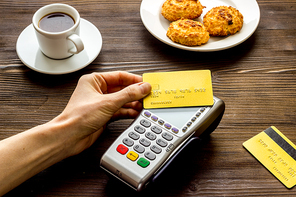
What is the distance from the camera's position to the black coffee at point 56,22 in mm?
805

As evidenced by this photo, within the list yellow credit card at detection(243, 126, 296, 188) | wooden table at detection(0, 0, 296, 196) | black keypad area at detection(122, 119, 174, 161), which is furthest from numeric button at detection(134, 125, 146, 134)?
yellow credit card at detection(243, 126, 296, 188)

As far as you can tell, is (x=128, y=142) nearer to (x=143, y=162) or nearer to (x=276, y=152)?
(x=143, y=162)

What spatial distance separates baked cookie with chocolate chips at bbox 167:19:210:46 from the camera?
2.81 ft

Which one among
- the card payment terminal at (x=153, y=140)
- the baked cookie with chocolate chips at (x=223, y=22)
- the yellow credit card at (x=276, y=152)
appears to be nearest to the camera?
the card payment terminal at (x=153, y=140)

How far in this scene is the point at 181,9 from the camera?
3.10ft

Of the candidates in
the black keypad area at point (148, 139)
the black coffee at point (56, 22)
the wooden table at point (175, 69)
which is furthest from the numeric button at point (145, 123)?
the black coffee at point (56, 22)

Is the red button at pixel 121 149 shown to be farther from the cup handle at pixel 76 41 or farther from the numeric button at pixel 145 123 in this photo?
the cup handle at pixel 76 41

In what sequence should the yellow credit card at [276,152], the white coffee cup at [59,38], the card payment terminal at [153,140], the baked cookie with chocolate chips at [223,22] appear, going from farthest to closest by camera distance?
the baked cookie with chocolate chips at [223,22] < the white coffee cup at [59,38] < the yellow credit card at [276,152] < the card payment terminal at [153,140]

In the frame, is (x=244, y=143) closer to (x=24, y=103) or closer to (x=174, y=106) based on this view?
(x=174, y=106)

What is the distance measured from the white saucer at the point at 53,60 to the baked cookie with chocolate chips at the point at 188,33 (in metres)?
0.25

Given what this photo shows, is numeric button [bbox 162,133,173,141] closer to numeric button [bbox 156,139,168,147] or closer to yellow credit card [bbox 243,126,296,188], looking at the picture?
numeric button [bbox 156,139,168,147]

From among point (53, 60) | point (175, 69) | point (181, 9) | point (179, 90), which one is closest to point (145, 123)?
point (179, 90)

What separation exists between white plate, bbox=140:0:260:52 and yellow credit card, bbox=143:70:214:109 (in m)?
0.20

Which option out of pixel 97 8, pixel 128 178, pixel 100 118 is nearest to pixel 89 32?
pixel 97 8
